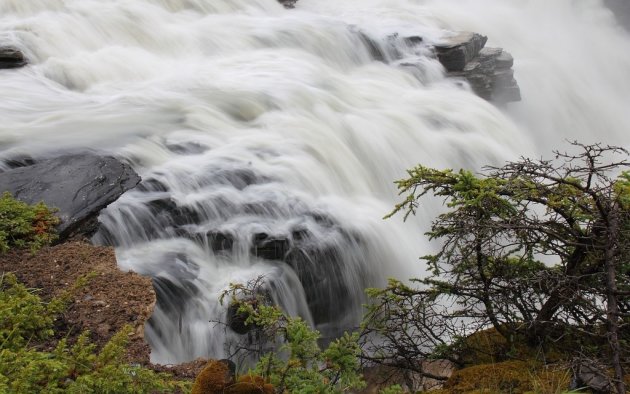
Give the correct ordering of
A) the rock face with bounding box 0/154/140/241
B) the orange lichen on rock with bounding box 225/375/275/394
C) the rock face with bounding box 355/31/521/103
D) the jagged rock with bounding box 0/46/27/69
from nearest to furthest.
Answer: the orange lichen on rock with bounding box 225/375/275/394 → the rock face with bounding box 0/154/140/241 → the jagged rock with bounding box 0/46/27/69 → the rock face with bounding box 355/31/521/103

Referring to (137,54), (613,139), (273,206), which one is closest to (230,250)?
(273,206)

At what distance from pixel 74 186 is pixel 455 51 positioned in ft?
32.2

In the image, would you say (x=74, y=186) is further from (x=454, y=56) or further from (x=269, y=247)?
(x=454, y=56)

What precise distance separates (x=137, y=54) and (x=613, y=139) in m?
11.9

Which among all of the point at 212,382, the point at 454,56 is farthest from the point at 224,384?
the point at 454,56

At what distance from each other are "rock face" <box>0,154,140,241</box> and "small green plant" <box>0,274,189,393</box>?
1.28 m

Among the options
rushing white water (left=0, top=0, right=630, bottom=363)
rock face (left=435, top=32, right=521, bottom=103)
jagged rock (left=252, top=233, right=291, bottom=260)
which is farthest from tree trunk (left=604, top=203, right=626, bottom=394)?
rock face (left=435, top=32, right=521, bottom=103)

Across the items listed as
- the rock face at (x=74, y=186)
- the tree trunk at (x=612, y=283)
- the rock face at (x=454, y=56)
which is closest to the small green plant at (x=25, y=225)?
the rock face at (x=74, y=186)

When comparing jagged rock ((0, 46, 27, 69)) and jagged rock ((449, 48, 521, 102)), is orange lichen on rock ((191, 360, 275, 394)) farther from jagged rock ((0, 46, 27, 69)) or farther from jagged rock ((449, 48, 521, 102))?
jagged rock ((449, 48, 521, 102))

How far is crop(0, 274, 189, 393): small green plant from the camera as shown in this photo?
2561 mm

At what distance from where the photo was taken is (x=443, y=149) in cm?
953

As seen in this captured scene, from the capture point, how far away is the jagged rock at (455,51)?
12914 millimetres

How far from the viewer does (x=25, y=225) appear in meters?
4.18

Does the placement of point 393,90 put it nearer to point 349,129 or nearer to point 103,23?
point 349,129
